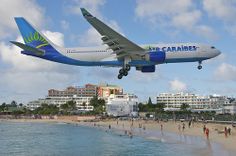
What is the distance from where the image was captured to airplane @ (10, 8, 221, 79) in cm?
4859

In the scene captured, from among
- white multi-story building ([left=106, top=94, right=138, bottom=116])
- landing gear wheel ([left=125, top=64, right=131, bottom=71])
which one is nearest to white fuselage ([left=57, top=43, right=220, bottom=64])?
Answer: landing gear wheel ([left=125, top=64, right=131, bottom=71])

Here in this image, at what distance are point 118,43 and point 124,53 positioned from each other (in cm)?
182

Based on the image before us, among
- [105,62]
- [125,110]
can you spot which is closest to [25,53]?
[105,62]

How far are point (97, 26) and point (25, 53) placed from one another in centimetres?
1089

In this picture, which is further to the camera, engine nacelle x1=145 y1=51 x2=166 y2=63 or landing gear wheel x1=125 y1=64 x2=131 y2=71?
landing gear wheel x1=125 y1=64 x2=131 y2=71

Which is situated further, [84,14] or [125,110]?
[125,110]

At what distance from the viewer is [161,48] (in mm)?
49500

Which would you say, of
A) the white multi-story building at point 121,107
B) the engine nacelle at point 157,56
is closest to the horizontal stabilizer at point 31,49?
the engine nacelle at point 157,56

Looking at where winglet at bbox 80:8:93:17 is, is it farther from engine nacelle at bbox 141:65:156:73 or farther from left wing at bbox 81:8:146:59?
engine nacelle at bbox 141:65:156:73

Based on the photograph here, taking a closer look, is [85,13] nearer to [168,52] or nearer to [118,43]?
[118,43]

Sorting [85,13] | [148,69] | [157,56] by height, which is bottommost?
[148,69]

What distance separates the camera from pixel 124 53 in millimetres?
50312

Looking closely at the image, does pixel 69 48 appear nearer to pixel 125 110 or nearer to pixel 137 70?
pixel 137 70

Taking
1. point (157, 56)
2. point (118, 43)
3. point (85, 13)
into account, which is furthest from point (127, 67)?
point (85, 13)
